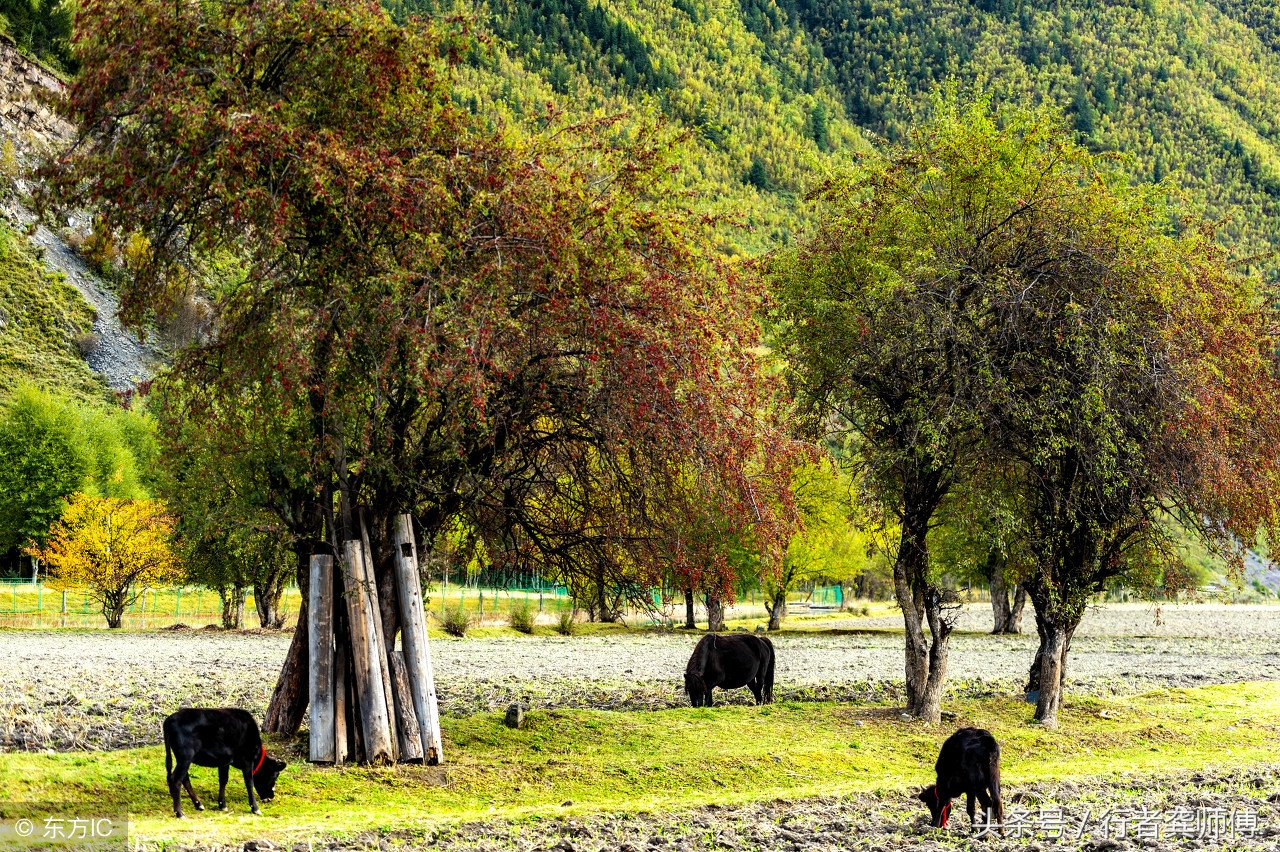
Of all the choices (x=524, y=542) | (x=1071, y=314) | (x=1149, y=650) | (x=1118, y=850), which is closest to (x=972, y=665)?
(x=1149, y=650)

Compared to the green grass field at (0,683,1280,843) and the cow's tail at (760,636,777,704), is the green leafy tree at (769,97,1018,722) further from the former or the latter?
the cow's tail at (760,636,777,704)

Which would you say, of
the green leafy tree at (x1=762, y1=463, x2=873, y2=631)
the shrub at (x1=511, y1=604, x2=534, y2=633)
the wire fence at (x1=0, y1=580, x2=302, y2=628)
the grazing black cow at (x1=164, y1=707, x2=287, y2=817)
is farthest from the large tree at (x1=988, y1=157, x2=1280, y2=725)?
the wire fence at (x1=0, y1=580, x2=302, y2=628)

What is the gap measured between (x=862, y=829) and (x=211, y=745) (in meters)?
7.65

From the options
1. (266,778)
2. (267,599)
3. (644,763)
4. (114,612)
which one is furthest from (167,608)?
(266,778)

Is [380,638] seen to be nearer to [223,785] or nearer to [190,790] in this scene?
[223,785]

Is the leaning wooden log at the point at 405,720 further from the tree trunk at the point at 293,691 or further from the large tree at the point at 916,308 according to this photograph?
the large tree at the point at 916,308

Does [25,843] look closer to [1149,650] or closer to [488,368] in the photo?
[488,368]

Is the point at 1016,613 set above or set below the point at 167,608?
above

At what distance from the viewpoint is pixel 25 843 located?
10703 mm

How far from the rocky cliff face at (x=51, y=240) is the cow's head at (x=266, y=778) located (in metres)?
110

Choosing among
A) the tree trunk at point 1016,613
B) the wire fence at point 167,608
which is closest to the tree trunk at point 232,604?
the wire fence at point 167,608

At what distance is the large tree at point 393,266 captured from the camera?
1460 centimetres

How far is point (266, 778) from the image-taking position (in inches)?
529

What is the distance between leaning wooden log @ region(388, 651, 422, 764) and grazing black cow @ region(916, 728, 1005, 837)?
22.1ft
